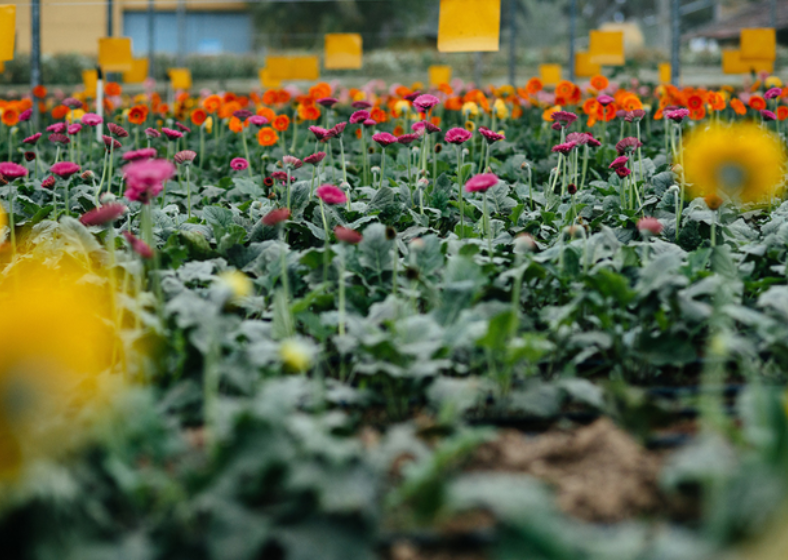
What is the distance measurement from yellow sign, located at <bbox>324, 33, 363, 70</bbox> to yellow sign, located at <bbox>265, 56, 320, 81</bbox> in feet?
0.59

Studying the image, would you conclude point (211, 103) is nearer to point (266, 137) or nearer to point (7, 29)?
point (266, 137)

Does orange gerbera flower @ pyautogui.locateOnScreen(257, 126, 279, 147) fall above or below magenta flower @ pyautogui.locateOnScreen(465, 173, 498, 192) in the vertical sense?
above

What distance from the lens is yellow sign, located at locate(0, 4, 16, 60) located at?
11.6ft

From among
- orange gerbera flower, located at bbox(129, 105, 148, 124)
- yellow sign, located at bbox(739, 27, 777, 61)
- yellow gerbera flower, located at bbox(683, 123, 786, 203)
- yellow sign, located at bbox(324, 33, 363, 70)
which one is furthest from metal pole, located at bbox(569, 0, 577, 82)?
yellow gerbera flower, located at bbox(683, 123, 786, 203)

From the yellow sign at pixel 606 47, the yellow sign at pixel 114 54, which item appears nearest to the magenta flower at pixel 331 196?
the yellow sign at pixel 114 54

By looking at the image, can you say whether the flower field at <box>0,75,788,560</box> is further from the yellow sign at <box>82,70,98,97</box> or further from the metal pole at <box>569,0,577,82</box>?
the metal pole at <box>569,0,577,82</box>

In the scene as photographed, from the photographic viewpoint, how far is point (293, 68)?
5738 millimetres

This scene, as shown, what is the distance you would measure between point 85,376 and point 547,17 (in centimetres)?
3621

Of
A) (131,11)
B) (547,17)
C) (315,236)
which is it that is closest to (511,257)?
(315,236)

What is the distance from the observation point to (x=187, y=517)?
3.34 feet

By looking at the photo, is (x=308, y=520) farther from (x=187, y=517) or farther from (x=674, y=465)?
(x=674, y=465)

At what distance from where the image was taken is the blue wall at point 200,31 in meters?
22.8

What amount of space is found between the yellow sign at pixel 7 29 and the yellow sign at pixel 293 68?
89.8 inches

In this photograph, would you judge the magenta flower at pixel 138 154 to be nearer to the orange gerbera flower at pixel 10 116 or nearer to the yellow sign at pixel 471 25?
the yellow sign at pixel 471 25
